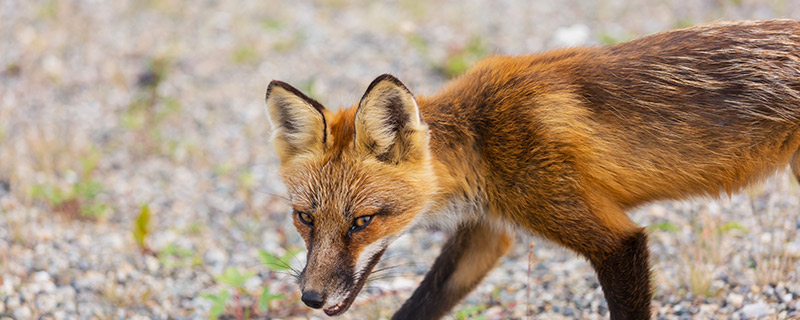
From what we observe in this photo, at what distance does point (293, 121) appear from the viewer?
139 inches

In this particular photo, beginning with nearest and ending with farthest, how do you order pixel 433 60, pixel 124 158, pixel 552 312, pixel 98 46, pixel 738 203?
pixel 552 312 → pixel 738 203 → pixel 124 158 → pixel 433 60 → pixel 98 46

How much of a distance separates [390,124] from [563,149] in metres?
0.83

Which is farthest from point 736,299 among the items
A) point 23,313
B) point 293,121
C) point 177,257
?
point 23,313

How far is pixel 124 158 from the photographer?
6809mm

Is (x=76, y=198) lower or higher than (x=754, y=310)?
lower

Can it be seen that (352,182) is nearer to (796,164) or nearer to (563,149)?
(563,149)

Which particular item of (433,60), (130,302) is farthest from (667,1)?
(130,302)

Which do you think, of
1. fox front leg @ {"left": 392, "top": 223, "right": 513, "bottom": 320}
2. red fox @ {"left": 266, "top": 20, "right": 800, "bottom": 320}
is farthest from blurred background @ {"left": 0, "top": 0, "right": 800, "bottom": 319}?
red fox @ {"left": 266, "top": 20, "right": 800, "bottom": 320}

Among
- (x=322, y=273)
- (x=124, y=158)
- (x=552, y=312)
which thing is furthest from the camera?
(x=124, y=158)

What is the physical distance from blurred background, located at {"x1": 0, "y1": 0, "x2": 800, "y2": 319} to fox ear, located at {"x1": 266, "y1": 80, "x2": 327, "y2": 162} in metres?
0.79

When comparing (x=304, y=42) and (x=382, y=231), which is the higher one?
(x=304, y=42)

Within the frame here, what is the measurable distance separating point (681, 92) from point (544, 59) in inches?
27.6

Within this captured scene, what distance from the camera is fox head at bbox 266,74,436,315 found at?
3.23 metres

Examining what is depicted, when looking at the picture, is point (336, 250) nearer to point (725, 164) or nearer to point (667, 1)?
point (725, 164)
